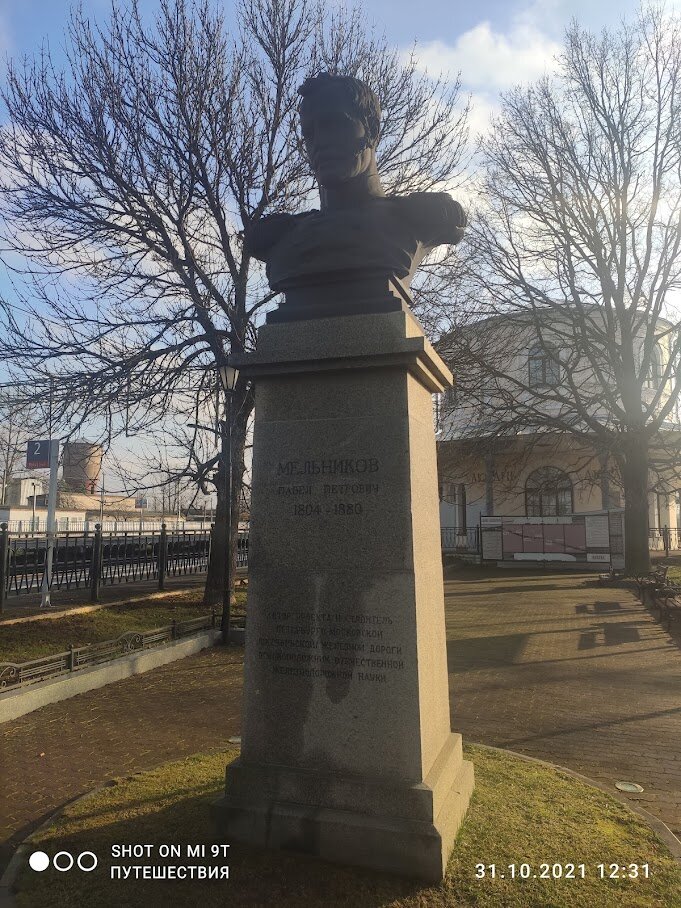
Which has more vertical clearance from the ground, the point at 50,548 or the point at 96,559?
the point at 50,548

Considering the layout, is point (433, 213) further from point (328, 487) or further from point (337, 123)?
point (328, 487)

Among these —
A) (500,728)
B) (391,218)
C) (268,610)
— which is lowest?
(500,728)

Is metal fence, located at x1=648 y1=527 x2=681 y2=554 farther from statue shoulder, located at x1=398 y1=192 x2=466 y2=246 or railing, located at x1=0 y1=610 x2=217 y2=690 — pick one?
statue shoulder, located at x1=398 y1=192 x2=466 y2=246

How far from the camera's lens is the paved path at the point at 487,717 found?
199 inches

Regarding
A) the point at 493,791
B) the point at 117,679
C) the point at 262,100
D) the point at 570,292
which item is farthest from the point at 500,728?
the point at 570,292

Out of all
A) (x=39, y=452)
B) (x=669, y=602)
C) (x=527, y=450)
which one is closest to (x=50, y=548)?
(x=39, y=452)

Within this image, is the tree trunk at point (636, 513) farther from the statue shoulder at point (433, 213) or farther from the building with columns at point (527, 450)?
the statue shoulder at point (433, 213)

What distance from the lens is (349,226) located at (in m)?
4.38

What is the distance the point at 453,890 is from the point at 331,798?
757 mm

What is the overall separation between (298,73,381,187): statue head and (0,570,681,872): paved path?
4791 mm

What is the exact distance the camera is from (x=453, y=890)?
316 centimetres

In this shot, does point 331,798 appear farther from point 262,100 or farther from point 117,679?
point 262,100

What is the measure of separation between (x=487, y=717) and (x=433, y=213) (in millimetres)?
5086

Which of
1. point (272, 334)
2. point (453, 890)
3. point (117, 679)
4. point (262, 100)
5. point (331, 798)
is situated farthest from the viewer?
point (262, 100)
